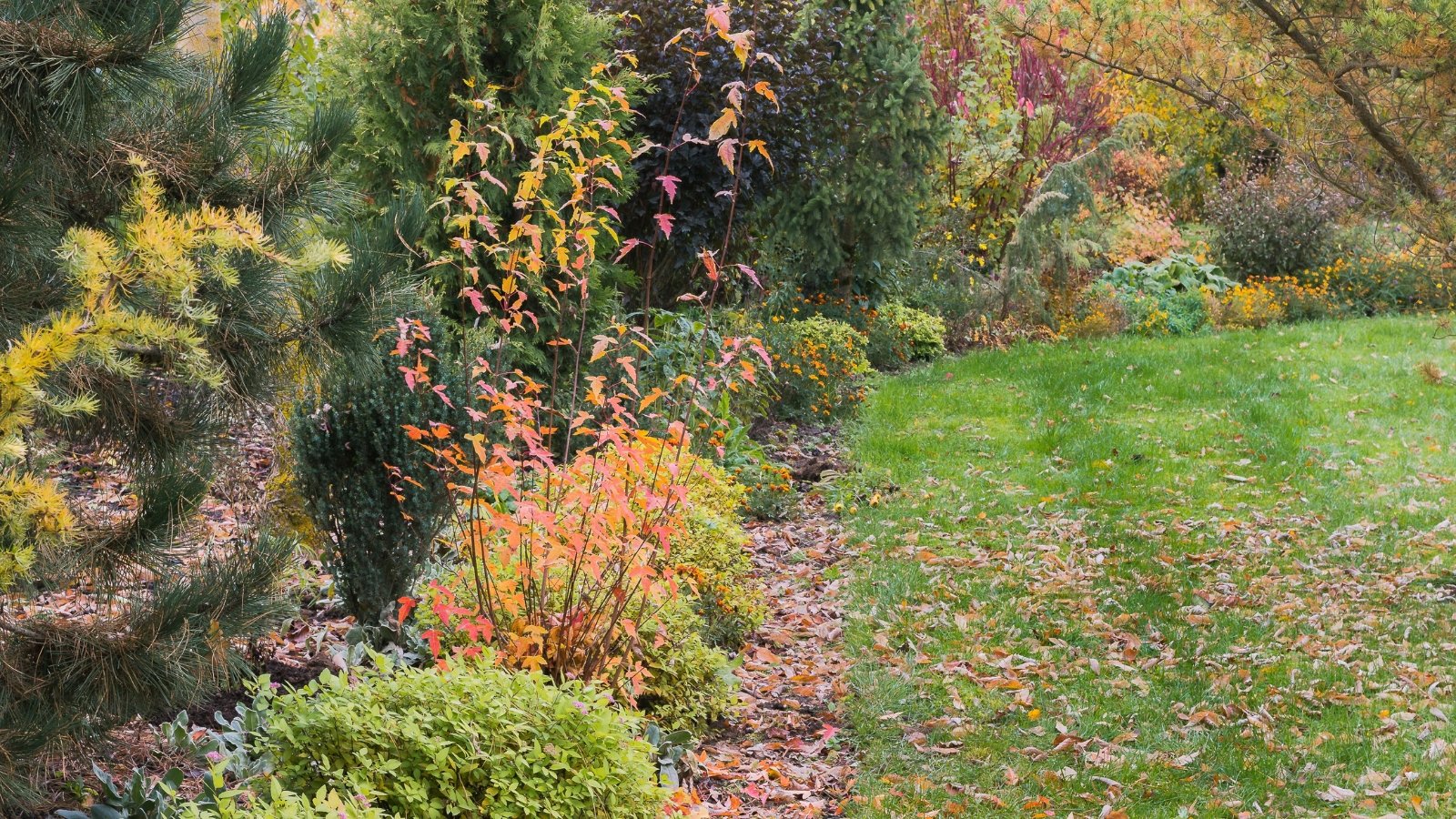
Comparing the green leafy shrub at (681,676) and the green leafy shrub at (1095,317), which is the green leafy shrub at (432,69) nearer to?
the green leafy shrub at (681,676)

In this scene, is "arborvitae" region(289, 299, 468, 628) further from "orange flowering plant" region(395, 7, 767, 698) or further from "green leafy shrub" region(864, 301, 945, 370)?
"green leafy shrub" region(864, 301, 945, 370)

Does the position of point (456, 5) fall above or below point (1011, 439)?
above

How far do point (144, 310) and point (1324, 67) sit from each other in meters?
4.69

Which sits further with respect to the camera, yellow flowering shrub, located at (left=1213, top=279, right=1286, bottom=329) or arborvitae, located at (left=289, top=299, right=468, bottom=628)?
yellow flowering shrub, located at (left=1213, top=279, right=1286, bottom=329)

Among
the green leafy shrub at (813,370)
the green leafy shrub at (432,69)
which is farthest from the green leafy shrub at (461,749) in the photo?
the green leafy shrub at (813,370)

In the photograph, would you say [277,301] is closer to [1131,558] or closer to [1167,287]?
[1131,558]

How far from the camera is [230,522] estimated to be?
530 cm

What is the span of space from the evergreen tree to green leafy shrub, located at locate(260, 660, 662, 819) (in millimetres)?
8832

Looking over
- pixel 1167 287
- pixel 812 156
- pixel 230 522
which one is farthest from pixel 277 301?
pixel 1167 287

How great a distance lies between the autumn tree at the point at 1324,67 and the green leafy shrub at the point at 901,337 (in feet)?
21.0

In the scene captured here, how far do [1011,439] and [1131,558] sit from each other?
2623 millimetres

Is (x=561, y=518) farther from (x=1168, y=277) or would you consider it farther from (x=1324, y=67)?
(x=1168, y=277)

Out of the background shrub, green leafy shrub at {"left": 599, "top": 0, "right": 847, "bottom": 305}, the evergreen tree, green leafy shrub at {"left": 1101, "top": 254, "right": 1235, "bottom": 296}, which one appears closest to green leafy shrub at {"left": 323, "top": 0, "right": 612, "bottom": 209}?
green leafy shrub at {"left": 599, "top": 0, "right": 847, "bottom": 305}

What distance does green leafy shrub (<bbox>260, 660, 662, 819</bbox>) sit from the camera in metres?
2.78
